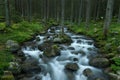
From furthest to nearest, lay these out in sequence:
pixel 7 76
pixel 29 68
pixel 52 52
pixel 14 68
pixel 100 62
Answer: pixel 52 52, pixel 100 62, pixel 29 68, pixel 14 68, pixel 7 76

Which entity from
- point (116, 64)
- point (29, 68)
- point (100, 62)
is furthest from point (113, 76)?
point (29, 68)

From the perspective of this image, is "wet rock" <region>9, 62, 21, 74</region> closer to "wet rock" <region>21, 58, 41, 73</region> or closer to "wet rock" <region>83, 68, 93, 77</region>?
"wet rock" <region>21, 58, 41, 73</region>

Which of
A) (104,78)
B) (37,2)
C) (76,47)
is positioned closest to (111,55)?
(104,78)

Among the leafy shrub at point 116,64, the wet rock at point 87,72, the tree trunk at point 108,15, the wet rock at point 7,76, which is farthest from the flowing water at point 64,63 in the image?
the tree trunk at point 108,15

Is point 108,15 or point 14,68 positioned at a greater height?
point 108,15

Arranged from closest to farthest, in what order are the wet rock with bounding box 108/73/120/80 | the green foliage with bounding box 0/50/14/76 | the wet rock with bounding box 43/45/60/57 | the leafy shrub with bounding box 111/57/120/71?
the wet rock with bounding box 108/73/120/80
the green foliage with bounding box 0/50/14/76
the leafy shrub with bounding box 111/57/120/71
the wet rock with bounding box 43/45/60/57

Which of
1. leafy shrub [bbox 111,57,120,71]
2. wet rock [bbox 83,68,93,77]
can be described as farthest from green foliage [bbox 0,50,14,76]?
leafy shrub [bbox 111,57,120,71]

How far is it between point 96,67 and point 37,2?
160 ft

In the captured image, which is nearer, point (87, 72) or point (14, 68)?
point (14, 68)

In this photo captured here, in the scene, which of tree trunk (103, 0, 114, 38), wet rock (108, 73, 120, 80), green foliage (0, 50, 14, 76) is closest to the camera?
wet rock (108, 73, 120, 80)

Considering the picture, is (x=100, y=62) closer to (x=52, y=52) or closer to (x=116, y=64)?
(x=116, y=64)

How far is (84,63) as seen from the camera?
12.9 meters

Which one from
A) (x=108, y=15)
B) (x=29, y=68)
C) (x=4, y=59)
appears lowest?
(x=29, y=68)

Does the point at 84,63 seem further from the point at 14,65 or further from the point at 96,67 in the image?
the point at 14,65
